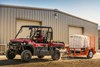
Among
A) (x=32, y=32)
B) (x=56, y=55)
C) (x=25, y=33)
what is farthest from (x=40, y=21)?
(x=25, y=33)

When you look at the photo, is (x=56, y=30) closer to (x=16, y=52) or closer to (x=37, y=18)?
(x=37, y=18)

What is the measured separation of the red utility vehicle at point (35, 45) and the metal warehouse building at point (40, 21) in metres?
6.13

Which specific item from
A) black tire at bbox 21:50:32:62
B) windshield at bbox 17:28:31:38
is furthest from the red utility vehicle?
windshield at bbox 17:28:31:38

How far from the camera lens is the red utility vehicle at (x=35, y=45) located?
19.7 metres

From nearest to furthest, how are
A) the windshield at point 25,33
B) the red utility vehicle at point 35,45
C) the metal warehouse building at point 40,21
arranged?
1. the red utility vehicle at point 35,45
2. the windshield at point 25,33
3. the metal warehouse building at point 40,21

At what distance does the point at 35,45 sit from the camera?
66.3ft

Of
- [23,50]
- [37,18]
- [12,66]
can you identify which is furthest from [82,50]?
[12,66]

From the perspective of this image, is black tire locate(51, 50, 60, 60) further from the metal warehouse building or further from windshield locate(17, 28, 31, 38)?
the metal warehouse building

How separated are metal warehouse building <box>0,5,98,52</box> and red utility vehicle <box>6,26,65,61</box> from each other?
613cm

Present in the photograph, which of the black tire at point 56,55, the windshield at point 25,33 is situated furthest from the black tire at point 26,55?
the black tire at point 56,55

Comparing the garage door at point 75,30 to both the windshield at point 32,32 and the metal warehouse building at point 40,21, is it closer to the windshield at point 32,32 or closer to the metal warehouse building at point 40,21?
the metal warehouse building at point 40,21

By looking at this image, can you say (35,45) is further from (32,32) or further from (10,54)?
(10,54)

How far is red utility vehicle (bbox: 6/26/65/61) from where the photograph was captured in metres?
19.7

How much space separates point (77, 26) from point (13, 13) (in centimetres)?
1220
